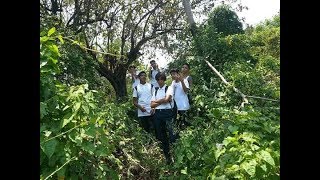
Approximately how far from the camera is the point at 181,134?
5.52 meters

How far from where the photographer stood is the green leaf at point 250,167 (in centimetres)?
261

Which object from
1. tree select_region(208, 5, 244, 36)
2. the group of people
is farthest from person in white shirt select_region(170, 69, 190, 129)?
tree select_region(208, 5, 244, 36)

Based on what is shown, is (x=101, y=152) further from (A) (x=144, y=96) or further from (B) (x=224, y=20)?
(B) (x=224, y=20)

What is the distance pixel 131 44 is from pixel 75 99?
472 inches

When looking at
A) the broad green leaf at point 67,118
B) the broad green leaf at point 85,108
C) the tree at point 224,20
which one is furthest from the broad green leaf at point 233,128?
the tree at point 224,20

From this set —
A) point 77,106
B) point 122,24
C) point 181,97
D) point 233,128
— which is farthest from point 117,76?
point 77,106

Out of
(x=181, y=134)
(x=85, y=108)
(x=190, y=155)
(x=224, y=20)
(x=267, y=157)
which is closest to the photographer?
(x=267, y=157)

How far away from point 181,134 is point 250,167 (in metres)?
2.91

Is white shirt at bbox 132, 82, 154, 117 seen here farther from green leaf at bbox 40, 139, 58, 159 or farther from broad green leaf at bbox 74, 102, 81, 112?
green leaf at bbox 40, 139, 58, 159

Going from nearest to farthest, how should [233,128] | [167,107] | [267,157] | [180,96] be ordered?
[267,157], [233,128], [167,107], [180,96]

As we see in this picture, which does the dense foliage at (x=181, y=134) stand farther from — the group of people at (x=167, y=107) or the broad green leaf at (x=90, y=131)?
the group of people at (x=167, y=107)

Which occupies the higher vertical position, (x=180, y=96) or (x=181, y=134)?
(x=180, y=96)

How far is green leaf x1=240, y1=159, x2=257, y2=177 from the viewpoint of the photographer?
2605 mm
